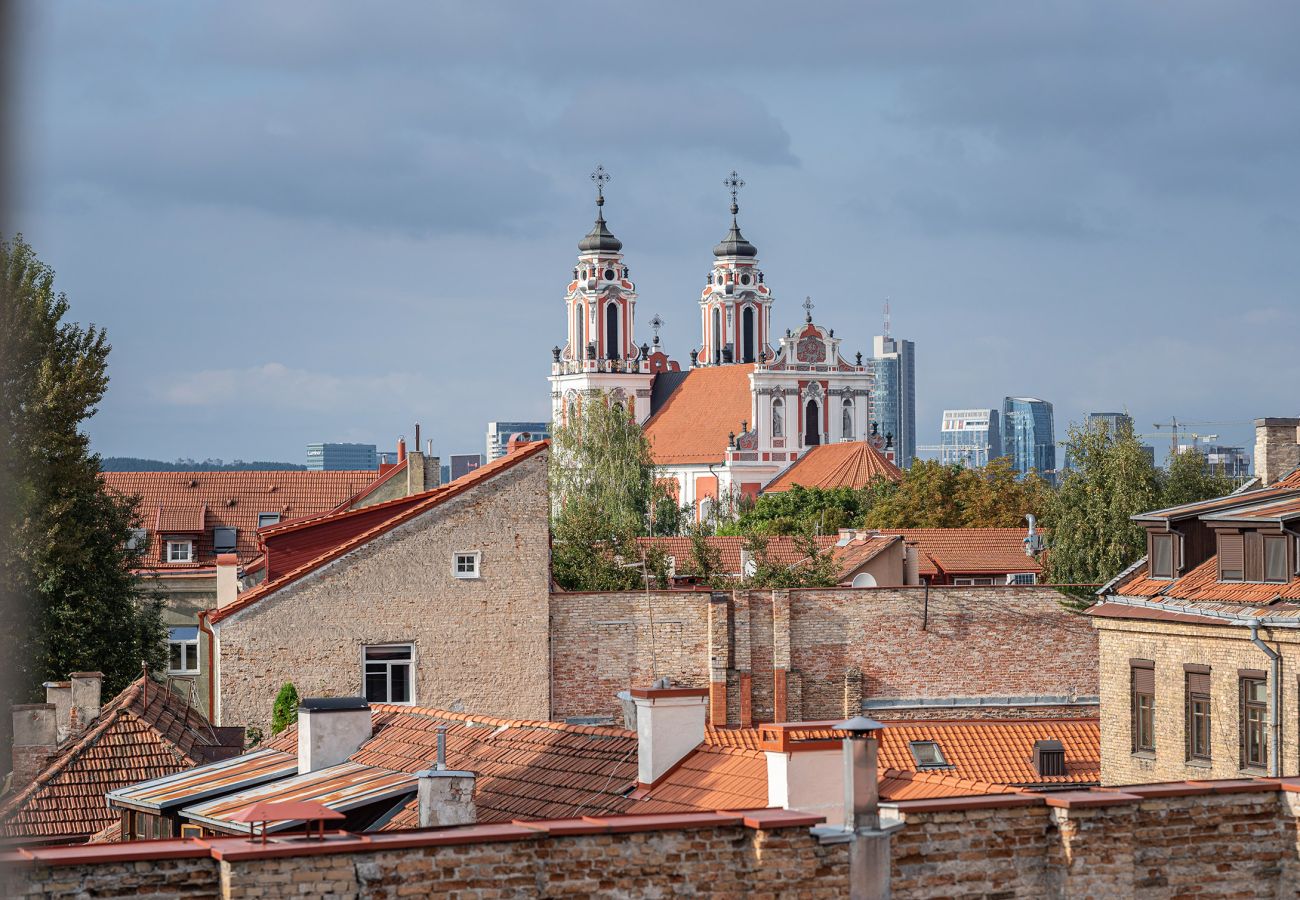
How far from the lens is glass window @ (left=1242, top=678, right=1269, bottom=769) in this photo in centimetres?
2364

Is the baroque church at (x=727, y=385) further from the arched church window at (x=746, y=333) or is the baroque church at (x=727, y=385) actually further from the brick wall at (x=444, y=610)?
the brick wall at (x=444, y=610)

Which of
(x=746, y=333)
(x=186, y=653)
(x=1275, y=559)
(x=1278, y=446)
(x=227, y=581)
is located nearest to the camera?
(x=1275, y=559)

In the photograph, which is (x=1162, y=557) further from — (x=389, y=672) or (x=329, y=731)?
(x=329, y=731)

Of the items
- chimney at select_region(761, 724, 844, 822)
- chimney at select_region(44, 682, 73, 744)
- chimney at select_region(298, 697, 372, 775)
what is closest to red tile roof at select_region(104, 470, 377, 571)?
chimney at select_region(44, 682, 73, 744)

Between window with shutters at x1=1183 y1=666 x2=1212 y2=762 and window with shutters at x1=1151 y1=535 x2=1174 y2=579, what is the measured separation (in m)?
2.27

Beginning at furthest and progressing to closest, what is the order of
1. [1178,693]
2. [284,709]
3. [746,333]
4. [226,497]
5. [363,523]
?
[746,333] → [226,497] → [363,523] → [284,709] → [1178,693]

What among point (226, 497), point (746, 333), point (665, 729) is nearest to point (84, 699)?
point (665, 729)

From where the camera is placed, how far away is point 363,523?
1348 inches

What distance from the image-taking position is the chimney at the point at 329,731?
17516mm

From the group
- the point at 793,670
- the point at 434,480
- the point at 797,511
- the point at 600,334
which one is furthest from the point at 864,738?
the point at 600,334

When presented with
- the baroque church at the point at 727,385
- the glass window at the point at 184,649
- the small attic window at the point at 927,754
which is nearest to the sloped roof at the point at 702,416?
the baroque church at the point at 727,385

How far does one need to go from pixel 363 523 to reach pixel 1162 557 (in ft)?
47.1

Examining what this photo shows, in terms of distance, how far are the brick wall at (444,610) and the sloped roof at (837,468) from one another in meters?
71.5

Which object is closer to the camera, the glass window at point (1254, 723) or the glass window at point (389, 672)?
the glass window at point (1254, 723)
